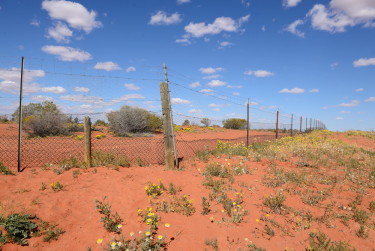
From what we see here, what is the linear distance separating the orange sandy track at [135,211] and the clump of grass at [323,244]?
0.13m

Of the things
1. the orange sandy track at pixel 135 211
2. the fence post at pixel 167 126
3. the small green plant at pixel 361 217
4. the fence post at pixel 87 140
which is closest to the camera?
the orange sandy track at pixel 135 211

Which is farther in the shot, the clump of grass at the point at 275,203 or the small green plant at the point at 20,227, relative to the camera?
the clump of grass at the point at 275,203

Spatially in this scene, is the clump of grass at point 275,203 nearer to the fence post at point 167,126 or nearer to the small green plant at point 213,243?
the small green plant at point 213,243

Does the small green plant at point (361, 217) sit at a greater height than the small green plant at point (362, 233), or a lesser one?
greater

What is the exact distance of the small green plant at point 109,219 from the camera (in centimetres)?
371

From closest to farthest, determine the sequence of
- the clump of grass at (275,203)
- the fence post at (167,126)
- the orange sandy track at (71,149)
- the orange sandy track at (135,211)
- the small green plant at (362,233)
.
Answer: the orange sandy track at (135,211)
the small green plant at (362,233)
the clump of grass at (275,203)
the fence post at (167,126)
the orange sandy track at (71,149)

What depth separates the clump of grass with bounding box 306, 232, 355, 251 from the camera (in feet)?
11.1

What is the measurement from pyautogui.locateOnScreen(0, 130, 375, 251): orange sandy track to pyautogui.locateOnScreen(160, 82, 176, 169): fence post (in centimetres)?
82

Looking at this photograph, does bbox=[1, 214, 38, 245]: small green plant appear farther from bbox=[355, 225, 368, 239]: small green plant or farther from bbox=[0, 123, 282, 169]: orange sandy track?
bbox=[355, 225, 368, 239]: small green plant

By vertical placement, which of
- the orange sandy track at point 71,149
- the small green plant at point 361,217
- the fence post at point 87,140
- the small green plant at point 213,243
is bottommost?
the small green plant at point 213,243

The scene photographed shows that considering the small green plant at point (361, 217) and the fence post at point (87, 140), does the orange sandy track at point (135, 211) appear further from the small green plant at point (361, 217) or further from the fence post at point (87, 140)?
the fence post at point (87, 140)

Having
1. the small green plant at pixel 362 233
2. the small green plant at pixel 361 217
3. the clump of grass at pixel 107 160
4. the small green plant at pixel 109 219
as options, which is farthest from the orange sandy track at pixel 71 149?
the small green plant at pixel 362 233

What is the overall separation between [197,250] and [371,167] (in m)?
8.02

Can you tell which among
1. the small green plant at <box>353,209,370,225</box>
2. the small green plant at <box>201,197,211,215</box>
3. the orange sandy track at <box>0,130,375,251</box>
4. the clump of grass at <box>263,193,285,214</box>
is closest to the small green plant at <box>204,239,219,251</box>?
the orange sandy track at <box>0,130,375,251</box>
